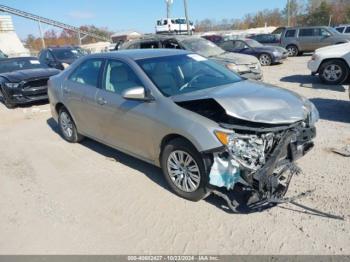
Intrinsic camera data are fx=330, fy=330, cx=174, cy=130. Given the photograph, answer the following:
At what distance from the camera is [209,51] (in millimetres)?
11195

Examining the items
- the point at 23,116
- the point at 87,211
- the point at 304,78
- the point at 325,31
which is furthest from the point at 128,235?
the point at 325,31

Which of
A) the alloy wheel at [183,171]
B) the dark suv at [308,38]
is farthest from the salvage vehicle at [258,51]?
the alloy wheel at [183,171]

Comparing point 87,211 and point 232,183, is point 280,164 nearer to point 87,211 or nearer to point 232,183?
point 232,183

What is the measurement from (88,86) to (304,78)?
8.99 m

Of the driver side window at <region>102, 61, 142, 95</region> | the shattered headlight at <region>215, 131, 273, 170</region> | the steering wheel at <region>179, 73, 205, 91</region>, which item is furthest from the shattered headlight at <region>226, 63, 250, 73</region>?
the shattered headlight at <region>215, 131, 273, 170</region>

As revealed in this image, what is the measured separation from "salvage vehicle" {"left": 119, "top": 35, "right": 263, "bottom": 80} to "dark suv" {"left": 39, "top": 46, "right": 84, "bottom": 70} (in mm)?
3292

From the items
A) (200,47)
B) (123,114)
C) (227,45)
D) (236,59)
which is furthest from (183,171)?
(227,45)

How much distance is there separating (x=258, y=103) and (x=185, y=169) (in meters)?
1.10

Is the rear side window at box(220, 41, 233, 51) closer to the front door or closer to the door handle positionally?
the front door

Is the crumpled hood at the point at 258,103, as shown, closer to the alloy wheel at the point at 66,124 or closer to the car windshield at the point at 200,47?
the alloy wheel at the point at 66,124

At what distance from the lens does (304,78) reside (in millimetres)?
11781

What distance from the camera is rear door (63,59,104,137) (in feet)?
16.6

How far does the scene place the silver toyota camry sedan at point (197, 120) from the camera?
11.2 ft

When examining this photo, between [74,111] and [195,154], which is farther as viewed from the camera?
[74,111]
